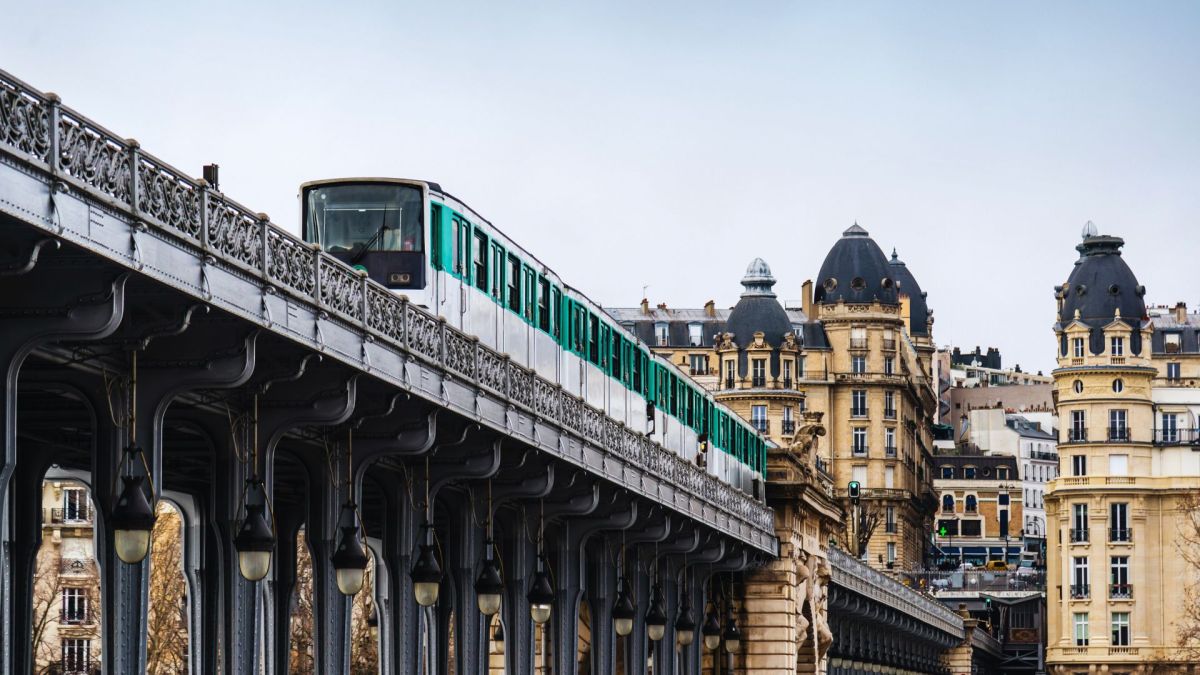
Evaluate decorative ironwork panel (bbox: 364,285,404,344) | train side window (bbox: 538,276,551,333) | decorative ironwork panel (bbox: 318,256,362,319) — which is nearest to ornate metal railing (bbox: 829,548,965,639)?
train side window (bbox: 538,276,551,333)

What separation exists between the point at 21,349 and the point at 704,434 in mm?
47601

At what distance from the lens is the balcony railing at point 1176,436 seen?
6344 inches

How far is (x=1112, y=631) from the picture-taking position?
156250 millimetres

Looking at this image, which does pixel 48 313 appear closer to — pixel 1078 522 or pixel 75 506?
pixel 75 506

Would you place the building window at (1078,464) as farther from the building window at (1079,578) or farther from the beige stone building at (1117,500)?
the building window at (1079,578)

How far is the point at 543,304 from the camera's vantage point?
171 feet

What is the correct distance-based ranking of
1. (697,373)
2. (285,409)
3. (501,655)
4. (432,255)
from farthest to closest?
(697,373), (501,655), (432,255), (285,409)

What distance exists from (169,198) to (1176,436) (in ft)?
459

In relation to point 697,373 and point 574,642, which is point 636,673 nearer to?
point 574,642

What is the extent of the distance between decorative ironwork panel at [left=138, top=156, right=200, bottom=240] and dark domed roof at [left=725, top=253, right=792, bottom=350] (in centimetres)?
14171

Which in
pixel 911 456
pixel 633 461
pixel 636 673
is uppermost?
pixel 911 456

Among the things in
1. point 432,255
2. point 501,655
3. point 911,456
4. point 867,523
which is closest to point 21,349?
point 432,255

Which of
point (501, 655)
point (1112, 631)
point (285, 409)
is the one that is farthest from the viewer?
point (1112, 631)

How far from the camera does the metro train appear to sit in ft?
142
